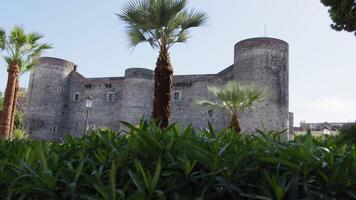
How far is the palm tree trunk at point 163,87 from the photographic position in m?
13.5

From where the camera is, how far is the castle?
29859 mm

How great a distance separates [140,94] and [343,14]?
28.5 metres

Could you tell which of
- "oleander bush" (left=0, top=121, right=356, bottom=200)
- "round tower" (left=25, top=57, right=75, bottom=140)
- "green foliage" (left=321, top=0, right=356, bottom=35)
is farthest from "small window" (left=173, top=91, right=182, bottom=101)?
"oleander bush" (left=0, top=121, right=356, bottom=200)

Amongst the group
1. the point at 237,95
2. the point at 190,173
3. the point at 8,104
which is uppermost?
the point at 237,95

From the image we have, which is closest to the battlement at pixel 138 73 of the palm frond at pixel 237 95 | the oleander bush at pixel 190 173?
the palm frond at pixel 237 95

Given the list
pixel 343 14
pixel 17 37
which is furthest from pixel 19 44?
pixel 343 14

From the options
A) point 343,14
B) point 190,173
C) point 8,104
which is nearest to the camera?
point 190,173

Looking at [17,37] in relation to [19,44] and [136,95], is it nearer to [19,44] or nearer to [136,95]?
[19,44]

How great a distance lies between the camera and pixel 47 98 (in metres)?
41.3

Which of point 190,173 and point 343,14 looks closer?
point 190,173

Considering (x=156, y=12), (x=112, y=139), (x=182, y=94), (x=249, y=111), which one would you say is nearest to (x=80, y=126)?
(x=182, y=94)

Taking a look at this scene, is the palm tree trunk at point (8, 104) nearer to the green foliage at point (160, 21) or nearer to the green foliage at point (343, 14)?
the green foliage at point (160, 21)

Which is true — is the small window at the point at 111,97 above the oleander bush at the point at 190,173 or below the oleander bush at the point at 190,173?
above

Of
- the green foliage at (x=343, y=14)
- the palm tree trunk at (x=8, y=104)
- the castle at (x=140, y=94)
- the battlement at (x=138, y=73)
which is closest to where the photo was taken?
the green foliage at (x=343, y=14)
